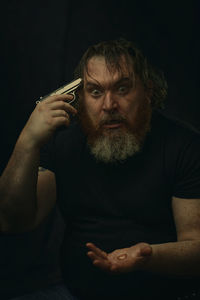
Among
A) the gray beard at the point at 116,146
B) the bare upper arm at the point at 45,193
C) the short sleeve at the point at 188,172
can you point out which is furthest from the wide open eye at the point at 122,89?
the bare upper arm at the point at 45,193

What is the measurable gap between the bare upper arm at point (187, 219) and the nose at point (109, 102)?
0.40m

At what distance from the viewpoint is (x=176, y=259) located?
1.19 meters

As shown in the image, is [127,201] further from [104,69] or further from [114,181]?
[104,69]

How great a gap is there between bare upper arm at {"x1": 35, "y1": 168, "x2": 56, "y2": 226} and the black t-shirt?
43 millimetres

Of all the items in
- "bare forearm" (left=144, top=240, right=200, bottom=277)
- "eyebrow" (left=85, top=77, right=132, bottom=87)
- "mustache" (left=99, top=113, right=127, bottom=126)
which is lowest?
"bare forearm" (left=144, top=240, right=200, bottom=277)

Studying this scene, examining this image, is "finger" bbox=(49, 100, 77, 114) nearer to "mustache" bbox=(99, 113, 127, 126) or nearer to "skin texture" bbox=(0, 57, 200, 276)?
"skin texture" bbox=(0, 57, 200, 276)

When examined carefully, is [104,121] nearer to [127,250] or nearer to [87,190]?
[87,190]

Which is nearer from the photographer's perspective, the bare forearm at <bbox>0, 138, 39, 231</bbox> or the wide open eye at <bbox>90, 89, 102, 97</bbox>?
the bare forearm at <bbox>0, 138, 39, 231</bbox>

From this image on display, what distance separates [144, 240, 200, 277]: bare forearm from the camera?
115 centimetres

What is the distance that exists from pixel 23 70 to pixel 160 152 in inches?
37.9

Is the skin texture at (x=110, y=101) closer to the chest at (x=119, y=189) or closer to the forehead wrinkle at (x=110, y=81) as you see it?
the forehead wrinkle at (x=110, y=81)

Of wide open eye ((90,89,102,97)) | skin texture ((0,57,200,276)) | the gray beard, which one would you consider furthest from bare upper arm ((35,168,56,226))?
wide open eye ((90,89,102,97))

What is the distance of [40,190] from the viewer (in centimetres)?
152

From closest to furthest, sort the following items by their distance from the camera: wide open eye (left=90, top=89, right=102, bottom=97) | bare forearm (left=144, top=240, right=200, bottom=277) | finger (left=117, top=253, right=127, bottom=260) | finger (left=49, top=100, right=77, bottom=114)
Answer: finger (left=117, top=253, right=127, bottom=260)
bare forearm (left=144, top=240, right=200, bottom=277)
finger (left=49, top=100, right=77, bottom=114)
wide open eye (left=90, top=89, right=102, bottom=97)
